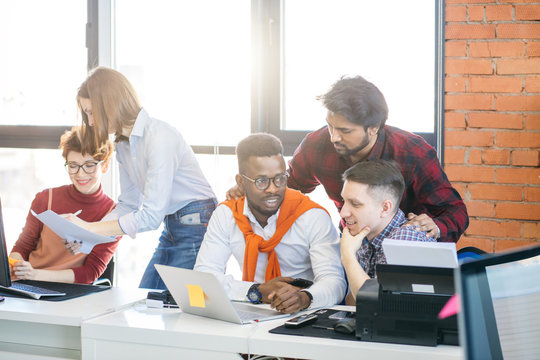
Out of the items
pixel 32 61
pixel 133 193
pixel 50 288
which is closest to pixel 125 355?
pixel 50 288

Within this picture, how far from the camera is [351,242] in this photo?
190 cm

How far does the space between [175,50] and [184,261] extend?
4.63 feet

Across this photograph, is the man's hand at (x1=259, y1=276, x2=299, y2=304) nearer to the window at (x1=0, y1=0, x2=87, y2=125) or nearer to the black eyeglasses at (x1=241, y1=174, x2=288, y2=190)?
the black eyeglasses at (x1=241, y1=174, x2=288, y2=190)

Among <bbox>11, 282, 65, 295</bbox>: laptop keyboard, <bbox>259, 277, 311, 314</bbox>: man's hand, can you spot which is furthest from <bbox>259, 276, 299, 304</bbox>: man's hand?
<bbox>11, 282, 65, 295</bbox>: laptop keyboard

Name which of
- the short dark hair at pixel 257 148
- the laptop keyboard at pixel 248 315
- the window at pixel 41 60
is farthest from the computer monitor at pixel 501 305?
the window at pixel 41 60

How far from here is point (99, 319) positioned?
1.71m

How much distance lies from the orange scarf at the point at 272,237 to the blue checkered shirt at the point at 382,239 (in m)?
Result: 0.24

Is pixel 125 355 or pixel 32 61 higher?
pixel 32 61

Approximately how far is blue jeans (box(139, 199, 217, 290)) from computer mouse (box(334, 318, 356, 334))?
3.38ft

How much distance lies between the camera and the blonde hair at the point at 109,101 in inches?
94.0

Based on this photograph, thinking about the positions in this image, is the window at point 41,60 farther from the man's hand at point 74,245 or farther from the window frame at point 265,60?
the man's hand at point 74,245

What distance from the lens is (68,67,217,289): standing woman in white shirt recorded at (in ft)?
7.66

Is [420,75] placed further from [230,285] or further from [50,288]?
[50,288]

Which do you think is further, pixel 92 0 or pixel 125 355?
pixel 92 0
